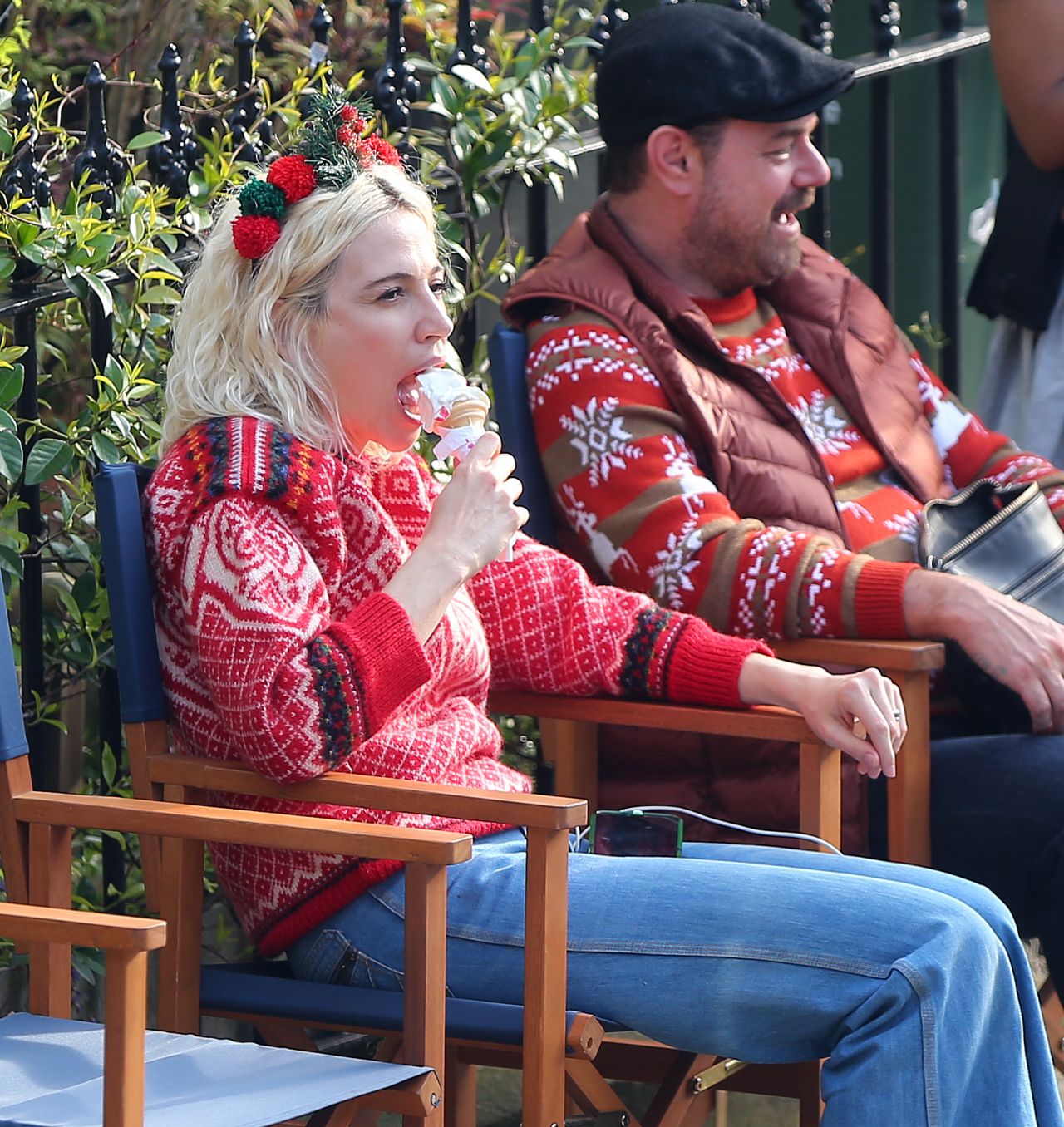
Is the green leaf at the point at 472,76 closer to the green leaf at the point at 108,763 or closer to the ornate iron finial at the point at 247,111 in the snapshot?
the ornate iron finial at the point at 247,111

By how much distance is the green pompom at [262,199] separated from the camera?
2.62 meters

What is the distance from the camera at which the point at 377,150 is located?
9.14 feet

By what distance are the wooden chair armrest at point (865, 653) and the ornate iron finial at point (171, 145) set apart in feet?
4.10

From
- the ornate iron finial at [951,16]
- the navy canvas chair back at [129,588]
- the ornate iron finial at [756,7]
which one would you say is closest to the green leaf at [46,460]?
the navy canvas chair back at [129,588]

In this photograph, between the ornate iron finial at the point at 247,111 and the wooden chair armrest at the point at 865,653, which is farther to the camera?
the ornate iron finial at the point at 247,111

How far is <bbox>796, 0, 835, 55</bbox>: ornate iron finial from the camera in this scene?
4258 mm

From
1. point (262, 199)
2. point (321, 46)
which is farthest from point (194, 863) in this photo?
point (321, 46)

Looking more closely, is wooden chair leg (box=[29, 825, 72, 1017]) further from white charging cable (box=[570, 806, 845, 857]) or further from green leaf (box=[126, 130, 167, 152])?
green leaf (box=[126, 130, 167, 152])

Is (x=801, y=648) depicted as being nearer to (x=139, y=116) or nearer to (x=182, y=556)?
(x=182, y=556)

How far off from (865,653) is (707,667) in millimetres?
279

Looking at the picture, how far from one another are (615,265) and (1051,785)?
1.19m

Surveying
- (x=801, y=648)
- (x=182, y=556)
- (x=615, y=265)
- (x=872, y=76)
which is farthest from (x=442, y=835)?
(x=872, y=76)

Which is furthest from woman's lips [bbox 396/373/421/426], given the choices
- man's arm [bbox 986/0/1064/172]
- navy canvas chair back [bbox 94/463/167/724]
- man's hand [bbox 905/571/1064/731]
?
man's arm [bbox 986/0/1064/172]

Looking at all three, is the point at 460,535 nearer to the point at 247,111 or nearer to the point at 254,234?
the point at 254,234
